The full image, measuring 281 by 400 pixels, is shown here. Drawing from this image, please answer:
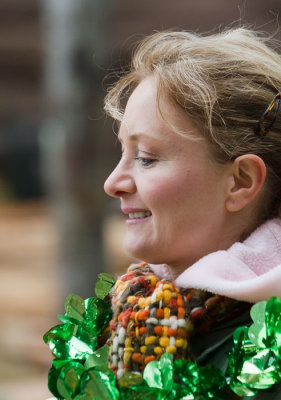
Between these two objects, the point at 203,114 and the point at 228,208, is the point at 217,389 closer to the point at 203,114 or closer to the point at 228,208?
the point at 228,208

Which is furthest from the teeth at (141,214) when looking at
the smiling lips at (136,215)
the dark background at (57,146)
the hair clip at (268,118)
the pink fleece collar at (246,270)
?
the dark background at (57,146)

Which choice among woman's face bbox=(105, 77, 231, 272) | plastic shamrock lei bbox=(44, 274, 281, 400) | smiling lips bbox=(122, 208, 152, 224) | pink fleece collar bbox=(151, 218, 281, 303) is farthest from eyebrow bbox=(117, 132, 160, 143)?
plastic shamrock lei bbox=(44, 274, 281, 400)

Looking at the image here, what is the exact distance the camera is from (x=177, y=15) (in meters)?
6.62

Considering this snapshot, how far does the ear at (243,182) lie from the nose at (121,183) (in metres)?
0.17

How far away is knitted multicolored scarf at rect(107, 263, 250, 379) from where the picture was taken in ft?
4.26

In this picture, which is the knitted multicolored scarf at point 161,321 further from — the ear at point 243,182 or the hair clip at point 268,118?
the hair clip at point 268,118

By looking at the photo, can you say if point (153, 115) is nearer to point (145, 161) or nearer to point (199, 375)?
point (145, 161)

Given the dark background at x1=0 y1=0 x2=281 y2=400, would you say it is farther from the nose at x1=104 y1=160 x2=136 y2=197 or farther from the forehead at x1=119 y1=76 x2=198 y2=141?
the nose at x1=104 y1=160 x2=136 y2=197

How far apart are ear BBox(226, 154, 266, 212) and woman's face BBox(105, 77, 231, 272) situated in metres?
0.01

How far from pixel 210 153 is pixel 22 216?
Result: 25.6 ft

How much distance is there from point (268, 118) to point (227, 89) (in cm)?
9

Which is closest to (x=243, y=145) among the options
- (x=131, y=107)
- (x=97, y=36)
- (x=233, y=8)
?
(x=131, y=107)

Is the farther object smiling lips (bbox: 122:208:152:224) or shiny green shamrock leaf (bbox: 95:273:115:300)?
shiny green shamrock leaf (bbox: 95:273:115:300)

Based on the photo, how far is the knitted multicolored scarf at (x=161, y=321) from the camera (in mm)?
1299
